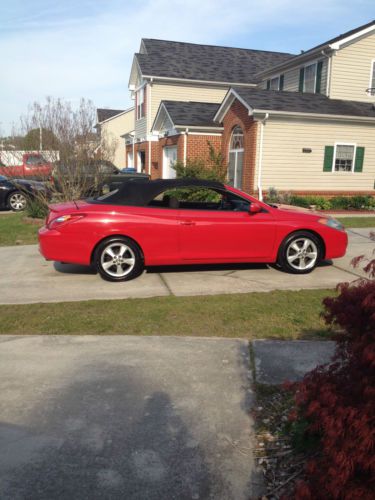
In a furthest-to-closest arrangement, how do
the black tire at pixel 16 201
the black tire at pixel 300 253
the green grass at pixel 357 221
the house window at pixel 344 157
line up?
the house window at pixel 344 157
the black tire at pixel 16 201
the green grass at pixel 357 221
the black tire at pixel 300 253

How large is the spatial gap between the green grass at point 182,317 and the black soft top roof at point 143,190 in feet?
5.43

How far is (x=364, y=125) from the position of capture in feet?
56.8

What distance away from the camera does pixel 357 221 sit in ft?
43.2

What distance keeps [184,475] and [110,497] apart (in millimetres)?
428

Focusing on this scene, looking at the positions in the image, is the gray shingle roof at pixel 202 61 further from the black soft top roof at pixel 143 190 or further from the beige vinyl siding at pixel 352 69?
the black soft top roof at pixel 143 190

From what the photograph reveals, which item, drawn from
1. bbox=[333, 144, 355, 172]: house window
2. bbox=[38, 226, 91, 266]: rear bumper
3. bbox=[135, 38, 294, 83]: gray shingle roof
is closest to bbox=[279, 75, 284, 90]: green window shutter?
bbox=[135, 38, 294, 83]: gray shingle roof

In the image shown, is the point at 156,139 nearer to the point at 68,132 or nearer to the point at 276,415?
the point at 68,132

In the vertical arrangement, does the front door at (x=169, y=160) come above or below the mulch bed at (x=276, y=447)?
Answer: above

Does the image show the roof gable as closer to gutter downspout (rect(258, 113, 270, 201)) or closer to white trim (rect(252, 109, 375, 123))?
white trim (rect(252, 109, 375, 123))

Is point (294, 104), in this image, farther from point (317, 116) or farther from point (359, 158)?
point (359, 158)

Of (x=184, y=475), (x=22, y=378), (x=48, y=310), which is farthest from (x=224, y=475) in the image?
(x=48, y=310)

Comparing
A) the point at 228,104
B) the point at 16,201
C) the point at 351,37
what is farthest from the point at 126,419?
the point at 351,37

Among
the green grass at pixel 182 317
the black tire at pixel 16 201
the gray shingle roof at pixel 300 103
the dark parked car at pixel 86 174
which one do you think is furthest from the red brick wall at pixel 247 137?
the green grass at pixel 182 317

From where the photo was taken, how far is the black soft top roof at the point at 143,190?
22.1 feet
